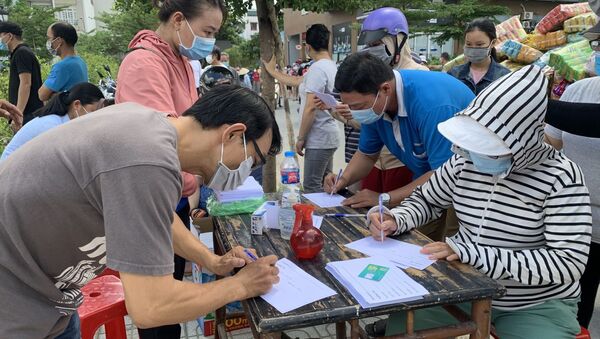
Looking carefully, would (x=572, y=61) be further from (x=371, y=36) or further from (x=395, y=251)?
(x=395, y=251)

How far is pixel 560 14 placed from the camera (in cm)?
754

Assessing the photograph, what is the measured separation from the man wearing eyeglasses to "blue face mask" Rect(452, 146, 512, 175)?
924mm

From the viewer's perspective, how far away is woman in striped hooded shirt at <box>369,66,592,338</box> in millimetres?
1583

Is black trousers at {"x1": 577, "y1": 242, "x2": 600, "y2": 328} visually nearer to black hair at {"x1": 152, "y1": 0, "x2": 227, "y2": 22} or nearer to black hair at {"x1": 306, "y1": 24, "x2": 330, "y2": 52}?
black hair at {"x1": 152, "y1": 0, "x2": 227, "y2": 22}

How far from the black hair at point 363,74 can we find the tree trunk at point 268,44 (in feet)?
3.85

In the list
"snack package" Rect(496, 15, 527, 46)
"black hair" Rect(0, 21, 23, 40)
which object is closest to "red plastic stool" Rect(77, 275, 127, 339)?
"black hair" Rect(0, 21, 23, 40)

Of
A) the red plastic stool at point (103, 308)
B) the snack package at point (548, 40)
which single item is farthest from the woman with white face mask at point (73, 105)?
the snack package at point (548, 40)

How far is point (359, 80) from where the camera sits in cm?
216

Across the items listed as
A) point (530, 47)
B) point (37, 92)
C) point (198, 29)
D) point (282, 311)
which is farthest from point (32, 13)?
point (282, 311)

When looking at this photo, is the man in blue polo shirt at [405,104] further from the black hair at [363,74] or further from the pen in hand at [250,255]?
the pen in hand at [250,255]

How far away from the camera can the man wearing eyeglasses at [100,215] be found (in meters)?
0.97

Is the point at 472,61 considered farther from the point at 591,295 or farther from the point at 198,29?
the point at 198,29

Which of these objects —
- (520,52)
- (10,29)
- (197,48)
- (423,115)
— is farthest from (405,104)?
(520,52)

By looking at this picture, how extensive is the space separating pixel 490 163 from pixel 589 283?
1.11 meters
